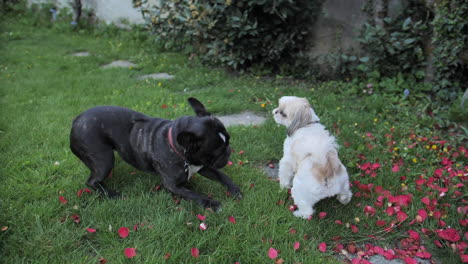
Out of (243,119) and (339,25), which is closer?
(243,119)

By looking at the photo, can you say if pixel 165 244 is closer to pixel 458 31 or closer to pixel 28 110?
pixel 28 110

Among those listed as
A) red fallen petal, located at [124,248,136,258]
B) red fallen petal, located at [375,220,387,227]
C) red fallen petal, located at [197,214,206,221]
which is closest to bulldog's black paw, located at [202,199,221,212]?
red fallen petal, located at [197,214,206,221]

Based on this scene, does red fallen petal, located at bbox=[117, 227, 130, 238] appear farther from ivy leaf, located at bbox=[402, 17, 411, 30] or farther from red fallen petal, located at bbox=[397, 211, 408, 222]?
ivy leaf, located at bbox=[402, 17, 411, 30]

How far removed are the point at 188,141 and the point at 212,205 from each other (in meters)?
0.66

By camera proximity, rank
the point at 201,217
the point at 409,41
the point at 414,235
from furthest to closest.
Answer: the point at 409,41 < the point at 201,217 < the point at 414,235

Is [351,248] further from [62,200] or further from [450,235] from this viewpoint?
[62,200]

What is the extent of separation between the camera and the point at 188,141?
104 inches

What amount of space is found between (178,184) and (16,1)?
15.0 m

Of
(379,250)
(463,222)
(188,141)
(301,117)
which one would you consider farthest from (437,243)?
(188,141)

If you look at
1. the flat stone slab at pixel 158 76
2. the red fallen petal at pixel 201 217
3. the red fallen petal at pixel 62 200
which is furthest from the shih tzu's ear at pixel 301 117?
the flat stone slab at pixel 158 76

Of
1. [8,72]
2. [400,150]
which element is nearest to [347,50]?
[400,150]

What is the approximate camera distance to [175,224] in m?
2.67

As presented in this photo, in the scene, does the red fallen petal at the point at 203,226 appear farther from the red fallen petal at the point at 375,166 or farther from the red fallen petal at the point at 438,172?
the red fallen petal at the point at 438,172

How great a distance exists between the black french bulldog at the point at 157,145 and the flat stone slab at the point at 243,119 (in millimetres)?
1589
